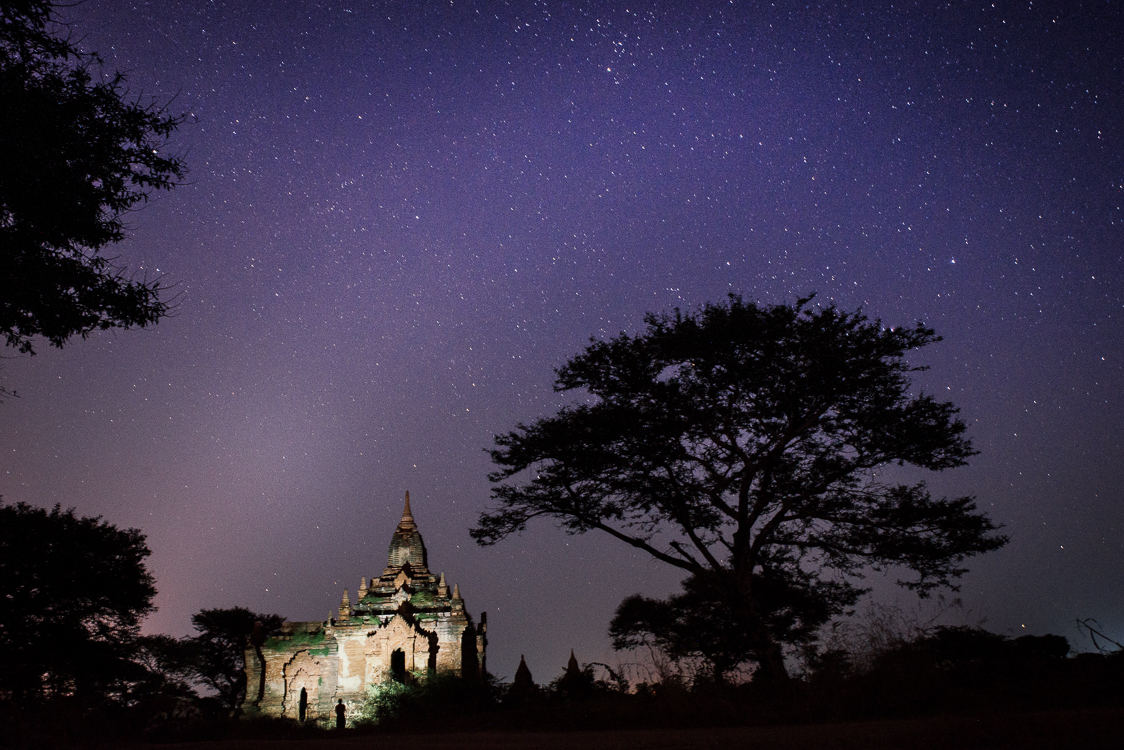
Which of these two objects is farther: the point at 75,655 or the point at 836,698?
the point at 75,655

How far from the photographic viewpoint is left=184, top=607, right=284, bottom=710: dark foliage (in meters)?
50.9

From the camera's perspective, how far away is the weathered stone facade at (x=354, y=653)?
37.1m

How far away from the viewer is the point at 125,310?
10.0 metres

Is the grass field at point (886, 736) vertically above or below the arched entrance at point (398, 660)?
below

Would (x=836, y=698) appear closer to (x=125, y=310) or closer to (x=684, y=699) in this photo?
(x=684, y=699)

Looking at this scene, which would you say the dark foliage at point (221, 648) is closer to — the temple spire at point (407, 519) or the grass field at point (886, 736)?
the temple spire at point (407, 519)

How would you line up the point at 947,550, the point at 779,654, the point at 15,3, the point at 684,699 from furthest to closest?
the point at 947,550 < the point at 779,654 < the point at 684,699 < the point at 15,3

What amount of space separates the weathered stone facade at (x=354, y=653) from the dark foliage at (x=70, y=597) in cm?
1055

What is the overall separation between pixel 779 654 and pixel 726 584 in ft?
8.63

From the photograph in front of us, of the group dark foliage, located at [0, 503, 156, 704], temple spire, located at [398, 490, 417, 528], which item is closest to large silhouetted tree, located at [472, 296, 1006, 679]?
dark foliage, located at [0, 503, 156, 704]

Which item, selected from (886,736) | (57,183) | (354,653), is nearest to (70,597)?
(354,653)

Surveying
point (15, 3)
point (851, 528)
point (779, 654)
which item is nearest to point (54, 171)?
point (15, 3)

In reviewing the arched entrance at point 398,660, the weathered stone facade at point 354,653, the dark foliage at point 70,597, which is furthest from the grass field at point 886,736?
the arched entrance at point 398,660

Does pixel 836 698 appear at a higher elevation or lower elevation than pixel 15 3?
lower
